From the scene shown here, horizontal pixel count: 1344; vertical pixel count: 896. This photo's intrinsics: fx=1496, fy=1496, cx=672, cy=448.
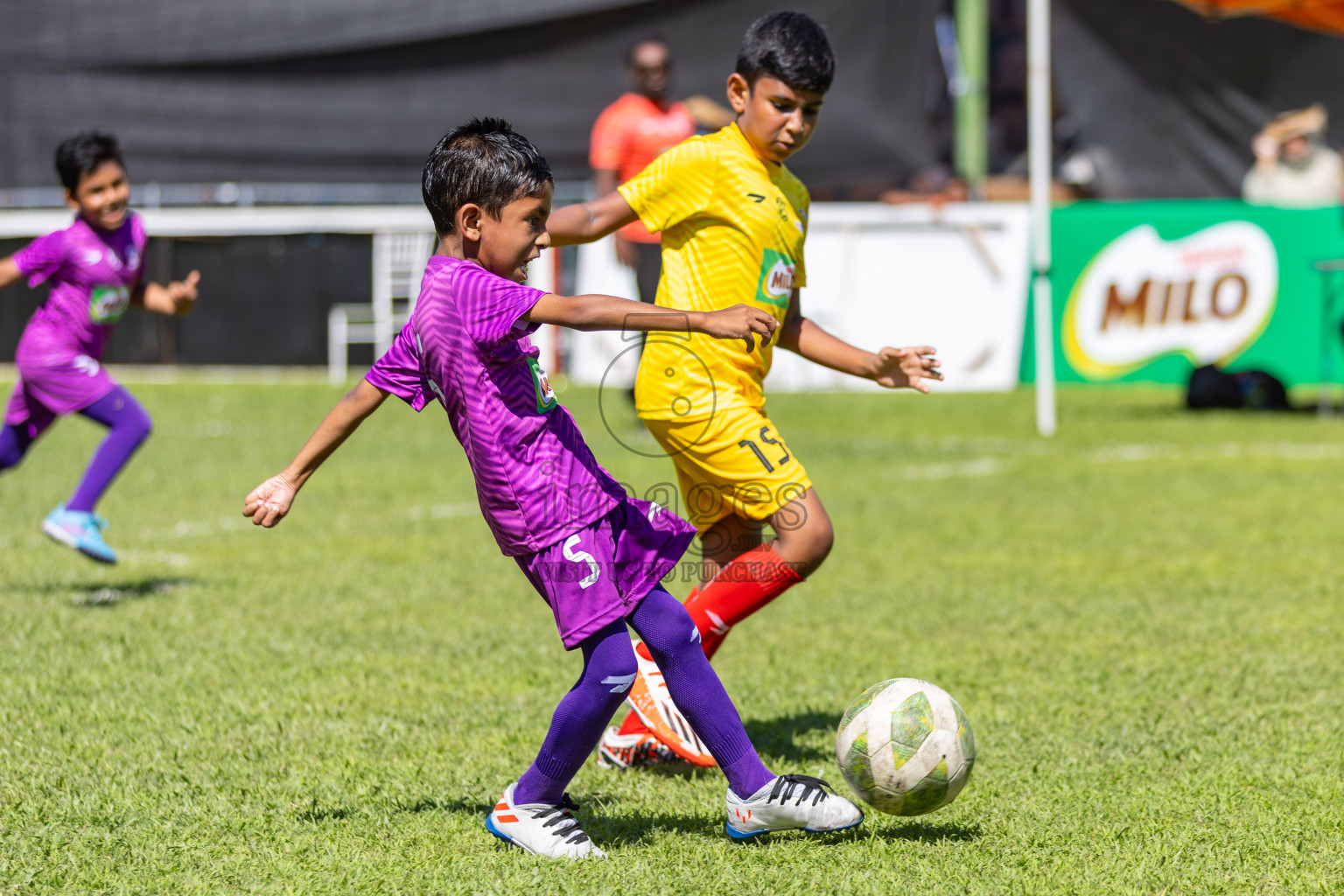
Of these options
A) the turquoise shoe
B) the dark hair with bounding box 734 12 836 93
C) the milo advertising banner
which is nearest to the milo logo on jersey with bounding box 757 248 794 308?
the dark hair with bounding box 734 12 836 93

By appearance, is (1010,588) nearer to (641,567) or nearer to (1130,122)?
(641,567)

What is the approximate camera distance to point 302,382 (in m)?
15.3

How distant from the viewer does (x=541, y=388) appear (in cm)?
322

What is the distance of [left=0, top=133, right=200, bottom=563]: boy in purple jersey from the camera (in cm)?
596

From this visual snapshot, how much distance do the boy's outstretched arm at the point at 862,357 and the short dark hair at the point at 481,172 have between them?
105 centimetres

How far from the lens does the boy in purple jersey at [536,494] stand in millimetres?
3135

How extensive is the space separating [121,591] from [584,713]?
3480 mm

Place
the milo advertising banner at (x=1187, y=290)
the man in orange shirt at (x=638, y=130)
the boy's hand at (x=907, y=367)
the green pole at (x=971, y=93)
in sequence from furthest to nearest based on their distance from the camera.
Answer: the green pole at (x=971, y=93)
the milo advertising banner at (x=1187, y=290)
the man in orange shirt at (x=638, y=130)
the boy's hand at (x=907, y=367)

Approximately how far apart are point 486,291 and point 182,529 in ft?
16.6

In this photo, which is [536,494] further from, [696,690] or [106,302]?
[106,302]

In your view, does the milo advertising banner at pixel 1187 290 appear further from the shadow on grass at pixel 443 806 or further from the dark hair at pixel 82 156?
the shadow on grass at pixel 443 806

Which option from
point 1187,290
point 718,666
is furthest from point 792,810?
point 1187,290

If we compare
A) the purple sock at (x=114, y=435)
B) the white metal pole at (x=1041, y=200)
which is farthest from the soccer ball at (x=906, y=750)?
the white metal pole at (x=1041, y=200)

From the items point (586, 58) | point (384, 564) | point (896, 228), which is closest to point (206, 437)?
point (384, 564)
